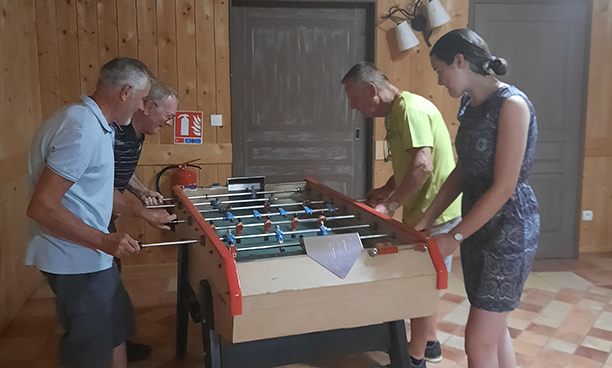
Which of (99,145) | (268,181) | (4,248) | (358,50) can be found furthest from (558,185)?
(4,248)

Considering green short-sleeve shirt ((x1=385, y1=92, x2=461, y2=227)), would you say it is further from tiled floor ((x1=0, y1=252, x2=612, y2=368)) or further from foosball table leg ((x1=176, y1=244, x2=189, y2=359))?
foosball table leg ((x1=176, y1=244, x2=189, y2=359))

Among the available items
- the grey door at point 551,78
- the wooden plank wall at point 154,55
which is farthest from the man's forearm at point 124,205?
the grey door at point 551,78

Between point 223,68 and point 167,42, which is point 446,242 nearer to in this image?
point 223,68

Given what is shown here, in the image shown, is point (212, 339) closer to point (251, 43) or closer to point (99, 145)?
point (99, 145)

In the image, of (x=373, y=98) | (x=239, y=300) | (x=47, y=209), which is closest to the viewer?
(x=239, y=300)

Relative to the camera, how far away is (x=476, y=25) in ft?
13.5

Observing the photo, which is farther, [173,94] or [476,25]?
[476,25]

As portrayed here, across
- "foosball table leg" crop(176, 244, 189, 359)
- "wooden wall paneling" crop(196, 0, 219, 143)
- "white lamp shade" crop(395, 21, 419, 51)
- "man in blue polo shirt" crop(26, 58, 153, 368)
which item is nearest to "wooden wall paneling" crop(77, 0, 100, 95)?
"wooden wall paneling" crop(196, 0, 219, 143)

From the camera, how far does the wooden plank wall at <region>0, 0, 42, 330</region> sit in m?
3.02

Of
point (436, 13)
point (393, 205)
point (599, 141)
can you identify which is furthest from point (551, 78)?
point (393, 205)

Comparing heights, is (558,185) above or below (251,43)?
below

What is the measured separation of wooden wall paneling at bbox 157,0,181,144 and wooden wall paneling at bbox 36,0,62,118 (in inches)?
29.5

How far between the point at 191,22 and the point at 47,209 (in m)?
2.66

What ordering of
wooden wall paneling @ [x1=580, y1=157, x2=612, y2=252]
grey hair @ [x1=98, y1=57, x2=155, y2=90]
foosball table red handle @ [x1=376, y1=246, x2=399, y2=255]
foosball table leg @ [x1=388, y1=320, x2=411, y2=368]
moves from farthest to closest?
wooden wall paneling @ [x1=580, y1=157, x2=612, y2=252] → foosball table leg @ [x1=388, y1=320, x2=411, y2=368] → grey hair @ [x1=98, y1=57, x2=155, y2=90] → foosball table red handle @ [x1=376, y1=246, x2=399, y2=255]
